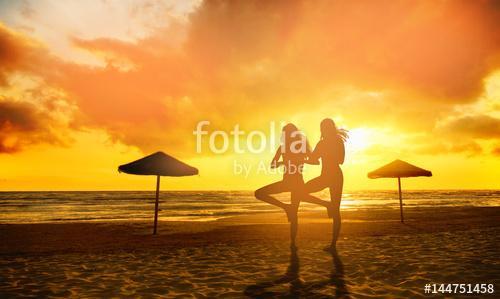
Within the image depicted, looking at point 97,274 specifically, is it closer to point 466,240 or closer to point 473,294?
point 473,294

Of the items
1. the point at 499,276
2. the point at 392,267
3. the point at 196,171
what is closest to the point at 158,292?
the point at 392,267

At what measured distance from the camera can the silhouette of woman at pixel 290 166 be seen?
25.9ft

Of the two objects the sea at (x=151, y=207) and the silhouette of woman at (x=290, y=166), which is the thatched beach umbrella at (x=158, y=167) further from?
the sea at (x=151, y=207)

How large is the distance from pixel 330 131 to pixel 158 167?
6.57 metres

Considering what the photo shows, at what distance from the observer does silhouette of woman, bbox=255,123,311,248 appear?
7906 mm

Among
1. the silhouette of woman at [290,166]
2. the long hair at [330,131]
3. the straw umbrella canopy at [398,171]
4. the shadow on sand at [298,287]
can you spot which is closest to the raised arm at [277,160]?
the silhouette of woman at [290,166]

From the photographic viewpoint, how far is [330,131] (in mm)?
8219

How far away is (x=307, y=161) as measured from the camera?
8156mm

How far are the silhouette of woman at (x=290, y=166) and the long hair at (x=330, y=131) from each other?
464 mm

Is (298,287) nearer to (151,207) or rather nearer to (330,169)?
(330,169)

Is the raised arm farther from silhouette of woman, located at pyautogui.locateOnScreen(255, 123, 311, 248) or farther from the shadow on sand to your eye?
the shadow on sand

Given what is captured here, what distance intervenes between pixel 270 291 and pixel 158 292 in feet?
5.03

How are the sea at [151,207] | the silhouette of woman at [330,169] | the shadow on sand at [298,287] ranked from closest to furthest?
the shadow on sand at [298,287] → the silhouette of woman at [330,169] → the sea at [151,207]

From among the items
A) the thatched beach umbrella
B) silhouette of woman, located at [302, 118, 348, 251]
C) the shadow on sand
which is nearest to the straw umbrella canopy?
the thatched beach umbrella
